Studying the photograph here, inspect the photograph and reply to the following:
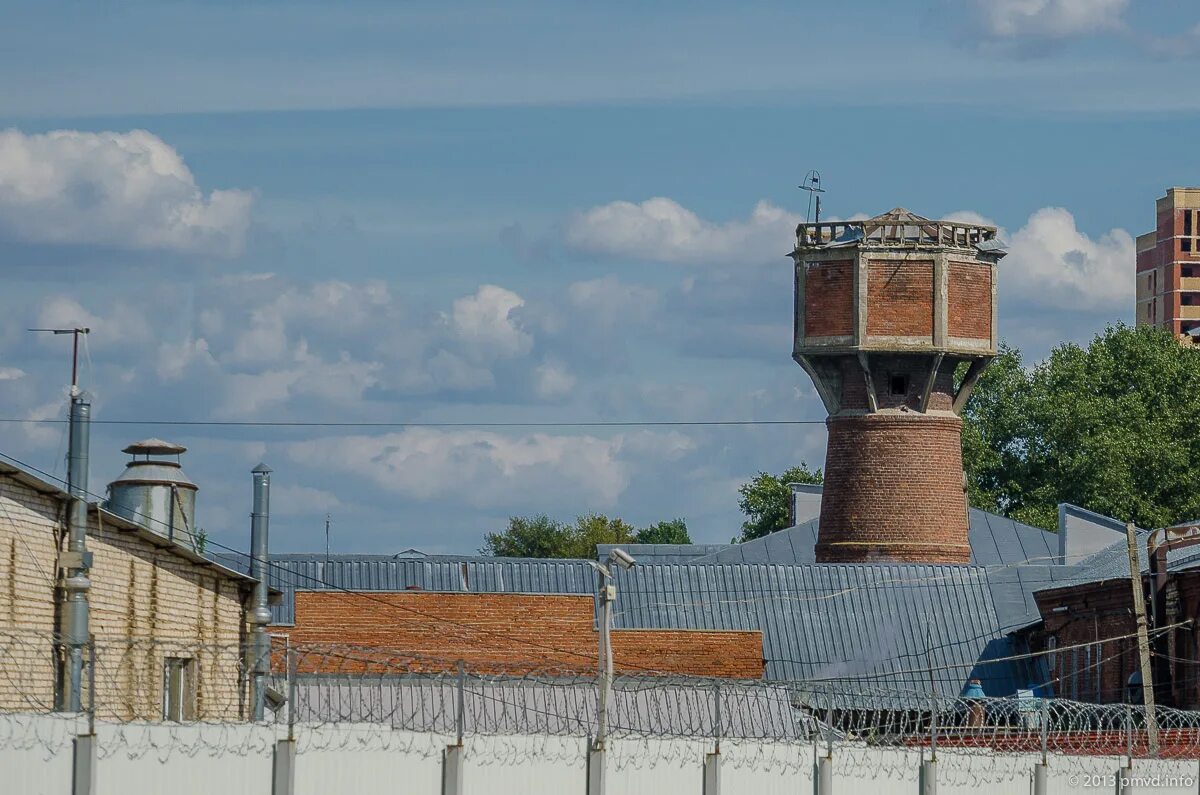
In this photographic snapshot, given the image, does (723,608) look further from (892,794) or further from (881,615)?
(892,794)

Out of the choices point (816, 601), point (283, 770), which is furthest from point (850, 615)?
point (283, 770)

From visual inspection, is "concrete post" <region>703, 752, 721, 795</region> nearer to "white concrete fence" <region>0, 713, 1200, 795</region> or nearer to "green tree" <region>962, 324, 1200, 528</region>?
"white concrete fence" <region>0, 713, 1200, 795</region>

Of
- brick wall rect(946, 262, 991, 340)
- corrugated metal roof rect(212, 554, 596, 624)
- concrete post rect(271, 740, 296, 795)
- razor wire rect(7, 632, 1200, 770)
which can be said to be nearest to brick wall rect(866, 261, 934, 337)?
brick wall rect(946, 262, 991, 340)

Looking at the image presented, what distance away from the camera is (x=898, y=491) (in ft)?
174

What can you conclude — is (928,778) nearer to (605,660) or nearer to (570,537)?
(605,660)

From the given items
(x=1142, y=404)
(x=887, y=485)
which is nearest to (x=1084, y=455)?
(x=1142, y=404)

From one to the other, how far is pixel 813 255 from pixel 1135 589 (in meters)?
17.3

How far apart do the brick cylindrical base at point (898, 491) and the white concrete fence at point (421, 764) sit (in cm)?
2816

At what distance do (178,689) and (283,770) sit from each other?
9.12m

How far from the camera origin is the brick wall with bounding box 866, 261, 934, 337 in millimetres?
52719

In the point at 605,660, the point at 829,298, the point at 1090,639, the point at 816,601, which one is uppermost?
the point at 829,298

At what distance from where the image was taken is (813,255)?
53500 millimetres

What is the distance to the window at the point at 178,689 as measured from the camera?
26594 millimetres

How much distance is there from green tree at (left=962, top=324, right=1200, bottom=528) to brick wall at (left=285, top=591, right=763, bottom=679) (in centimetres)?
3822
